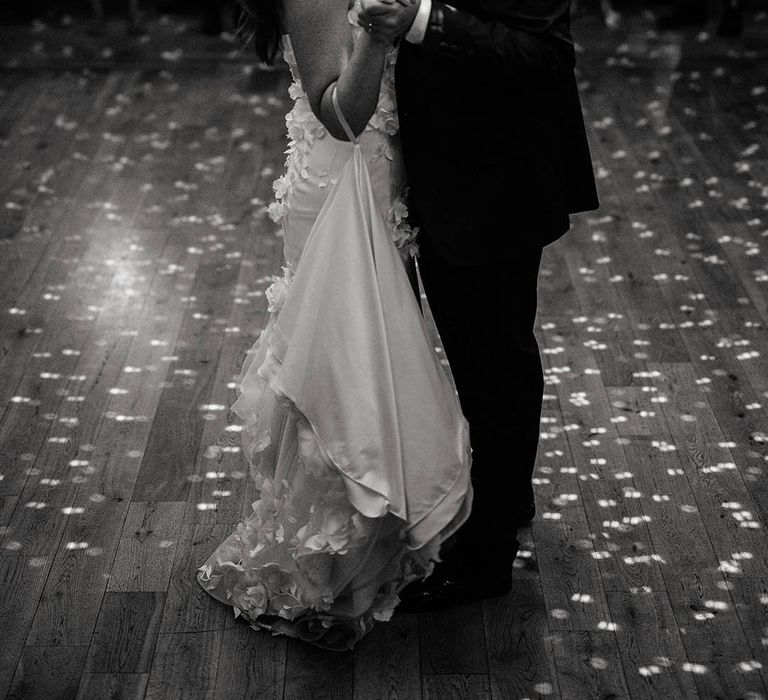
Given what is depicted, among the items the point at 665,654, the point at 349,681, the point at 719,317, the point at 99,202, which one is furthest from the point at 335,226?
the point at 99,202

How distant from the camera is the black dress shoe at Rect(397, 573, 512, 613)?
224 centimetres

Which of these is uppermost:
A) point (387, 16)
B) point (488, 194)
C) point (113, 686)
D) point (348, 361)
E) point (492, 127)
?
point (387, 16)

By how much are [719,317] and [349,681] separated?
193 centimetres

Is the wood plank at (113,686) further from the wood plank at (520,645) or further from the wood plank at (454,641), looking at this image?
the wood plank at (520,645)

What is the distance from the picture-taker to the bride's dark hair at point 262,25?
186 cm

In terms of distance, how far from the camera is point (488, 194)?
1.88m

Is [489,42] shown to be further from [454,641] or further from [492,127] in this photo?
[454,641]

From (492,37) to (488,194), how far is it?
0.28 m

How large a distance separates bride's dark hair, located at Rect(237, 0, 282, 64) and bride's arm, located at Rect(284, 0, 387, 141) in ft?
0.25

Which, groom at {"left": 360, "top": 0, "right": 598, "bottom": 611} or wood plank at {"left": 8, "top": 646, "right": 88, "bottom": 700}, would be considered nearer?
groom at {"left": 360, "top": 0, "right": 598, "bottom": 611}

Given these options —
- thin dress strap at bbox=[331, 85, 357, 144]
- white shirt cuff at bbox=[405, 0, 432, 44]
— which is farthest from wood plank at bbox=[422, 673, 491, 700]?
white shirt cuff at bbox=[405, 0, 432, 44]

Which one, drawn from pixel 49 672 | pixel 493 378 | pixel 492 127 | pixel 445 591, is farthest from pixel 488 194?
pixel 49 672

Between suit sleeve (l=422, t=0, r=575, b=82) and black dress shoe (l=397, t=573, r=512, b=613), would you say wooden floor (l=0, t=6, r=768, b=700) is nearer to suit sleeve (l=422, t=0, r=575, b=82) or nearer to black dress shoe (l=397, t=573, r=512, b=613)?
black dress shoe (l=397, t=573, r=512, b=613)

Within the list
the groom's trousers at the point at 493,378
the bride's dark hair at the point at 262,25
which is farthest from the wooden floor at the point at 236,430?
the bride's dark hair at the point at 262,25
